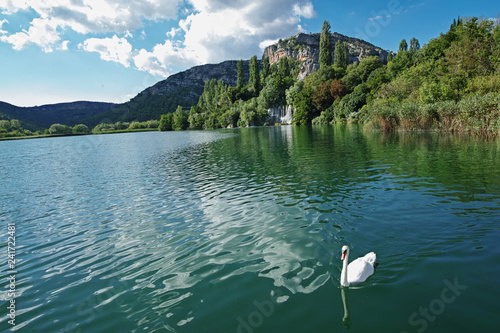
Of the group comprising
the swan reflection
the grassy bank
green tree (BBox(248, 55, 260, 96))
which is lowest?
the swan reflection

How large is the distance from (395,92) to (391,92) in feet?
3.56

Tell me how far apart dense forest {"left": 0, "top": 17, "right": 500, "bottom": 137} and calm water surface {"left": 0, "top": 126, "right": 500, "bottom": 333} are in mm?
25581

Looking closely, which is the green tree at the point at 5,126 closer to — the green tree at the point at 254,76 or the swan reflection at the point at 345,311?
the green tree at the point at 254,76

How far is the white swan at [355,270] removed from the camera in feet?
19.4

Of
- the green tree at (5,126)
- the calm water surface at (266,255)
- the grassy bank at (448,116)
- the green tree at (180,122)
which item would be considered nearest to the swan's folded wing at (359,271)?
the calm water surface at (266,255)

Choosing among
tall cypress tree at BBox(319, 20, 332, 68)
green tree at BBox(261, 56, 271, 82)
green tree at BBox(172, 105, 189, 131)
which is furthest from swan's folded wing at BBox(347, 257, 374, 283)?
green tree at BBox(172, 105, 189, 131)

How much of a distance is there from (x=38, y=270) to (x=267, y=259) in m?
7.53

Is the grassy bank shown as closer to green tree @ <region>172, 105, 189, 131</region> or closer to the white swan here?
the white swan

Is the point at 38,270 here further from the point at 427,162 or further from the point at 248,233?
the point at 427,162

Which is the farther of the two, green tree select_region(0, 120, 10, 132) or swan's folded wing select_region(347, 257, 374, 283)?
green tree select_region(0, 120, 10, 132)

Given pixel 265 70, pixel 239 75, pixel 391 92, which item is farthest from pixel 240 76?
pixel 391 92

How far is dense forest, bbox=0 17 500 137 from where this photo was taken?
3622 cm

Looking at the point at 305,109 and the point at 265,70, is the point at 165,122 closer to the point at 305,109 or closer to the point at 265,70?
the point at 265,70

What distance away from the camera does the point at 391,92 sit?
6100 cm
